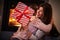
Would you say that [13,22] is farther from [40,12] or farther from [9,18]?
[40,12]

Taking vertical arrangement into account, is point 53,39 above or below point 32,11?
below

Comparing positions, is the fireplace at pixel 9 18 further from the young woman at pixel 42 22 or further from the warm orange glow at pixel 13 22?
the young woman at pixel 42 22

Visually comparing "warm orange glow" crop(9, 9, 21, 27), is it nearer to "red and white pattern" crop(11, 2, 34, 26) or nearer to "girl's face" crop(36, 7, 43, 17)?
"red and white pattern" crop(11, 2, 34, 26)

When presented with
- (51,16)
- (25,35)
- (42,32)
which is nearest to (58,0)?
(51,16)

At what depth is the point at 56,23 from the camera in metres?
1.52

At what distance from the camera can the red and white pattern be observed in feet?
5.12

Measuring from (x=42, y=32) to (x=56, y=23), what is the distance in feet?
0.45

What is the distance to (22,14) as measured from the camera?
1.56 meters

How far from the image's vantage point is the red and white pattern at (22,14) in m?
1.56

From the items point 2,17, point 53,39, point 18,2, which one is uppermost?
point 18,2

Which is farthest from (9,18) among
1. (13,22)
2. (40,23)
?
(40,23)

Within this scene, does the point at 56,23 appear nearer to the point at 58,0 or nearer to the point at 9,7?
the point at 58,0

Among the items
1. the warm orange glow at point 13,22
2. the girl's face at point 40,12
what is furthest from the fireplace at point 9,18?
the girl's face at point 40,12

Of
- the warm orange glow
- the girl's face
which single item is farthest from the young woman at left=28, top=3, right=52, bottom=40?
the warm orange glow
